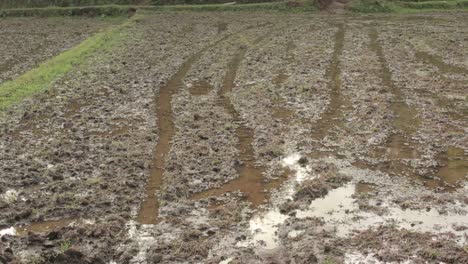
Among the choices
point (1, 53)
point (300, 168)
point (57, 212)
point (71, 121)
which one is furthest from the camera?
point (1, 53)

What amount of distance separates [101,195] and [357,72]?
10668 mm

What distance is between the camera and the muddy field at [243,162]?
7695mm

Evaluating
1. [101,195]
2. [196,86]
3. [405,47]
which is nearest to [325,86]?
[196,86]

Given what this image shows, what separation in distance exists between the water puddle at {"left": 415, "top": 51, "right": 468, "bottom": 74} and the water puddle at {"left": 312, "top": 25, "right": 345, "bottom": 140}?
295 centimetres

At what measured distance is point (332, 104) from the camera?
45.7 feet

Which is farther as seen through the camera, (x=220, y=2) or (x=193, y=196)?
(x=220, y=2)

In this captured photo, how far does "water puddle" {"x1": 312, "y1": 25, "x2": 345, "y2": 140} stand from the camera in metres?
12.1

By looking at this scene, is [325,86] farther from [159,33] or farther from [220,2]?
[220,2]

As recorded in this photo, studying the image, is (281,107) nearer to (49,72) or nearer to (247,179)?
(247,179)

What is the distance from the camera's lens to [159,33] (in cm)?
2578

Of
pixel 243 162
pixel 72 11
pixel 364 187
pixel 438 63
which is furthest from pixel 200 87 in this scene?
pixel 72 11

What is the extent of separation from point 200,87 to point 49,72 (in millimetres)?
5694

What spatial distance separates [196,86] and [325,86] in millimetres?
3945

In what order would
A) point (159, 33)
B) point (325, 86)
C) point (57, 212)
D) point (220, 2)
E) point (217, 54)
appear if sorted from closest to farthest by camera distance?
point (57, 212)
point (325, 86)
point (217, 54)
point (159, 33)
point (220, 2)
